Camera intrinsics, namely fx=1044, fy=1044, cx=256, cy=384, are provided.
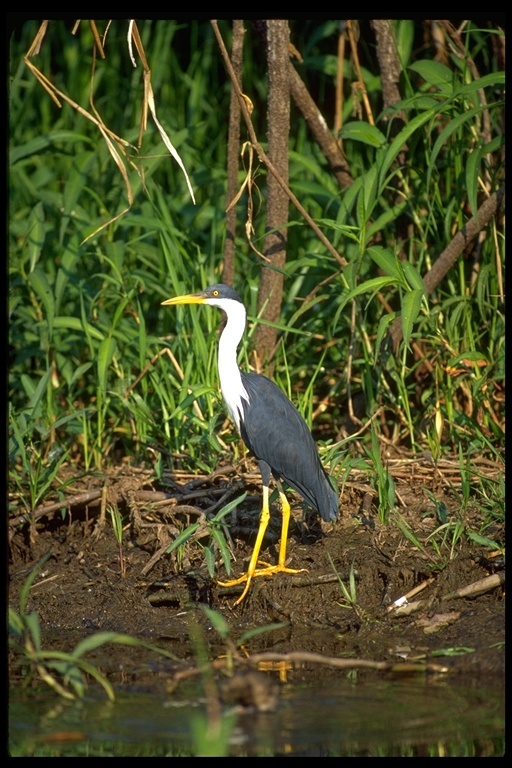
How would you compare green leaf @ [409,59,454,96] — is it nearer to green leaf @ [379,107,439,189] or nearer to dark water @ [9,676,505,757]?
A: green leaf @ [379,107,439,189]

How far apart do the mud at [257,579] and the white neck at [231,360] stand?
475mm

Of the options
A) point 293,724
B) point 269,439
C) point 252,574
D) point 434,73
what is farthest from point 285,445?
point 434,73

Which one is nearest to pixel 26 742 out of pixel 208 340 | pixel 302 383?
pixel 208 340

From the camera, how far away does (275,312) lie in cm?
607

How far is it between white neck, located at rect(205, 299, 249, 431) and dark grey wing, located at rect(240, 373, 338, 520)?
1.8 inches

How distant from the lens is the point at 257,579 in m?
4.94

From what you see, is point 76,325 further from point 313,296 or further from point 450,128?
point 450,128

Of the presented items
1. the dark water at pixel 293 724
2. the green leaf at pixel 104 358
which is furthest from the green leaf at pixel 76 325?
the dark water at pixel 293 724

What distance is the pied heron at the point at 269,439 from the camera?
4980 millimetres

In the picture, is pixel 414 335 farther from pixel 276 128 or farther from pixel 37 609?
pixel 37 609

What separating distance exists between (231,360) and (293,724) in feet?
7.01

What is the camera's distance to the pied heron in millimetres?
4980

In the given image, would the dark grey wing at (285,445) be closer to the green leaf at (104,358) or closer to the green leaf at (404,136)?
the green leaf at (104,358)

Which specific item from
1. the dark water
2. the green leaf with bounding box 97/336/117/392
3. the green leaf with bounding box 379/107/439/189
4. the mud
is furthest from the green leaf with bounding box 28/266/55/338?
the dark water
